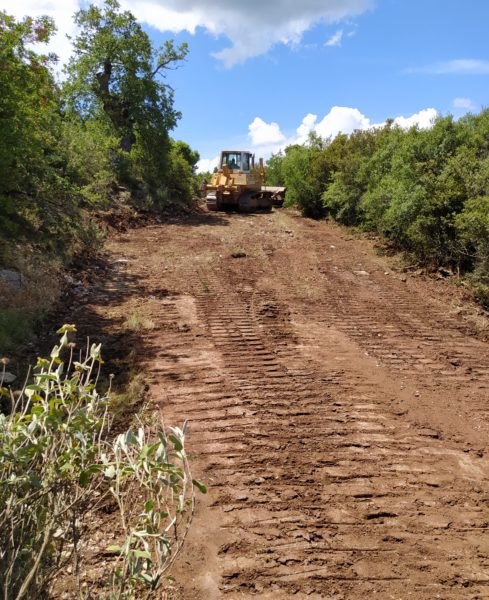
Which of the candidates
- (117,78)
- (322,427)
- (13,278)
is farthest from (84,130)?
(322,427)

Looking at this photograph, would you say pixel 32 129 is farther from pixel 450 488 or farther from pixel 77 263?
pixel 450 488

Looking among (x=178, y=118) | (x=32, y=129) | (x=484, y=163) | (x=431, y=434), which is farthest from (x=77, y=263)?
(x=178, y=118)

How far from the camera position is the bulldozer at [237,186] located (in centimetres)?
2027

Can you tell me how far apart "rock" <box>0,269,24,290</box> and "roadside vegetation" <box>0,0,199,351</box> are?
0.07ft

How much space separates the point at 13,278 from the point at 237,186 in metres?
14.0

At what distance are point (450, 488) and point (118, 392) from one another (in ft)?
11.0

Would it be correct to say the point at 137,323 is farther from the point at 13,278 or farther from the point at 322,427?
the point at 322,427

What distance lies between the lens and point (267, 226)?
16.3m

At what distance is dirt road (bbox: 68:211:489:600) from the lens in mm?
2895

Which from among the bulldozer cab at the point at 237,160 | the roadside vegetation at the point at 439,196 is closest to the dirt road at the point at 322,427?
the roadside vegetation at the point at 439,196

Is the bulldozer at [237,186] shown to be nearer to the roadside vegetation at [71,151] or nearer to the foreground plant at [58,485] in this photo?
the roadside vegetation at [71,151]

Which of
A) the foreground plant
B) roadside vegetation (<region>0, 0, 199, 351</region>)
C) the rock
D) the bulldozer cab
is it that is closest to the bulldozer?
the bulldozer cab

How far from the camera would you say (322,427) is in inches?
172

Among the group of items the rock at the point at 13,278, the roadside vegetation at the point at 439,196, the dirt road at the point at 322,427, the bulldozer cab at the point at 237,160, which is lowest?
the dirt road at the point at 322,427
